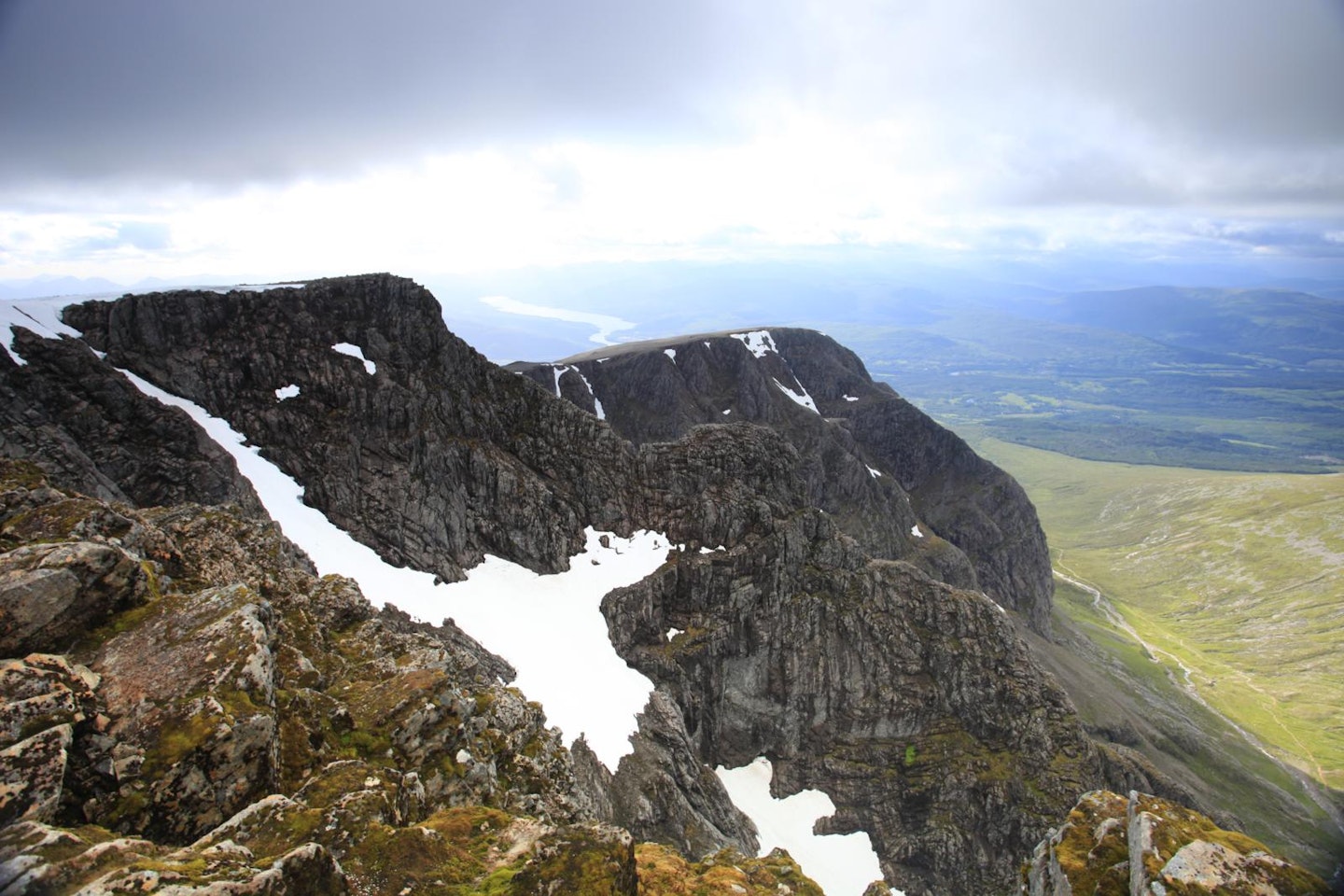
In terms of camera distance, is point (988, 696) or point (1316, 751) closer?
point (988, 696)

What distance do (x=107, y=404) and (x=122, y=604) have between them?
4334 centimetres

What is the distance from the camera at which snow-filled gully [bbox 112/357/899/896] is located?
2347 inches

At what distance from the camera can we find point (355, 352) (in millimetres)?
72500

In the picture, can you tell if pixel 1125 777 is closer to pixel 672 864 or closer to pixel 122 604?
pixel 672 864

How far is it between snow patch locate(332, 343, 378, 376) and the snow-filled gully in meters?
0.49

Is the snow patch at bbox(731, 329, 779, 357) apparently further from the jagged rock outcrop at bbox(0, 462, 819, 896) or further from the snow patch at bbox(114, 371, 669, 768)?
the jagged rock outcrop at bbox(0, 462, 819, 896)

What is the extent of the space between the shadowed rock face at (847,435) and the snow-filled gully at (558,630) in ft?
174

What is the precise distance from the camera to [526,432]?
8162cm

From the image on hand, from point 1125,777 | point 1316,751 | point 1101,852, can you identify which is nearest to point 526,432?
point 1101,852

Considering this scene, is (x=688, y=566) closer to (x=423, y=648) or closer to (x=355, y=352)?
(x=423, y=648)

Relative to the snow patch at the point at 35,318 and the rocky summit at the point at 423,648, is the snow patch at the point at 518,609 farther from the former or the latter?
the snow patch at the point at 35,318

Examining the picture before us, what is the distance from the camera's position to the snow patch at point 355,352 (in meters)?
71.8

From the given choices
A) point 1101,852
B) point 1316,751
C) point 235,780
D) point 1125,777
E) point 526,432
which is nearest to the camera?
point 235,780

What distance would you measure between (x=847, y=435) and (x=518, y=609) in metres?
89.4
